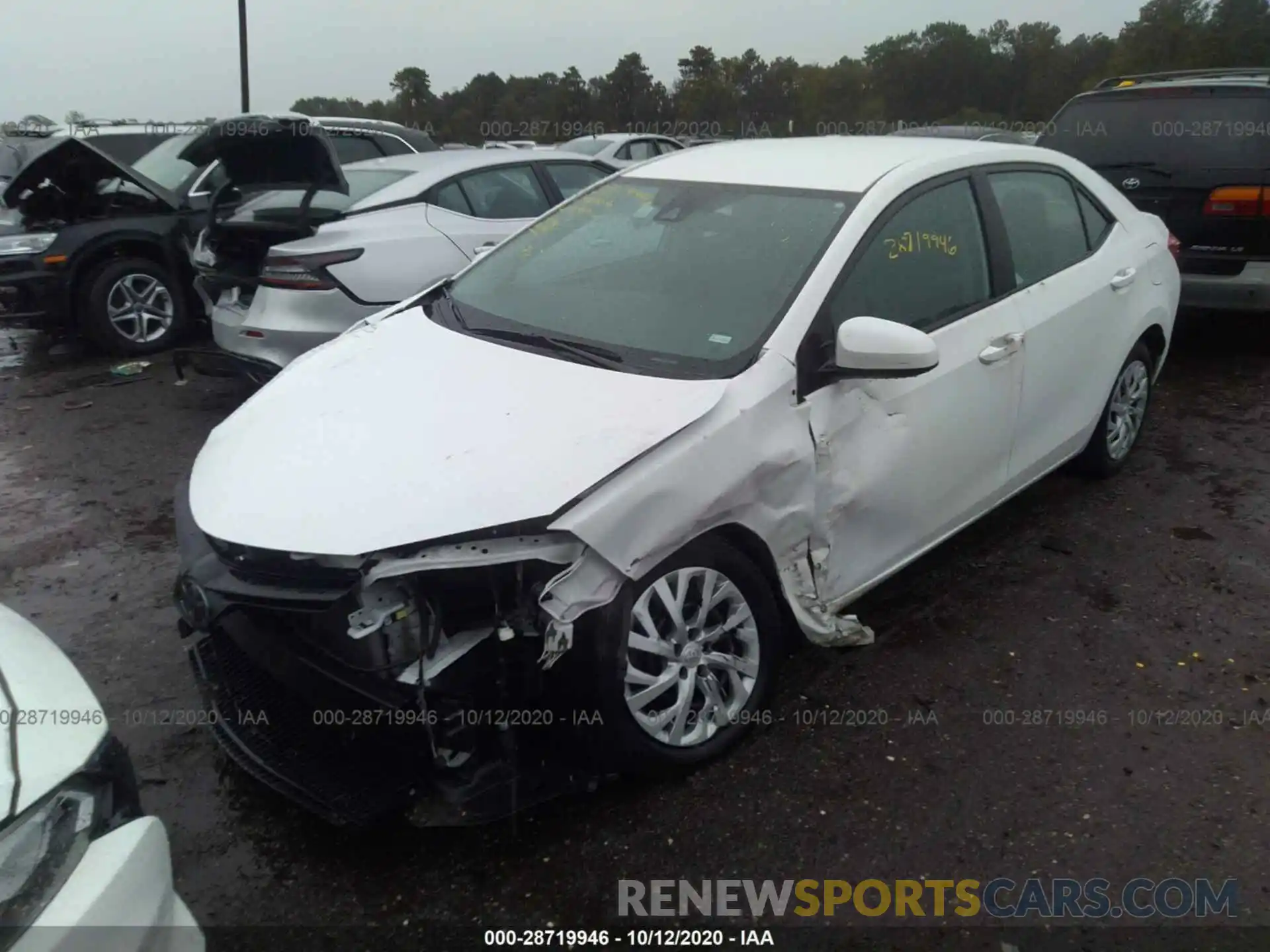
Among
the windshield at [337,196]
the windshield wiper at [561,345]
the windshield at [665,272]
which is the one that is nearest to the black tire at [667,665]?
the windshield at [665,272]

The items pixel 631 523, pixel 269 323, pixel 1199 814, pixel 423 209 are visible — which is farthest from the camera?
pixel 423 209

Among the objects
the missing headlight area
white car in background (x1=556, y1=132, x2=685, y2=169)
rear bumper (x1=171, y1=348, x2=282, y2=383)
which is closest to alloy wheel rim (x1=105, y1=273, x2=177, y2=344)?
rear bumper (x1=171, y1=348, x2=282, y2=383)

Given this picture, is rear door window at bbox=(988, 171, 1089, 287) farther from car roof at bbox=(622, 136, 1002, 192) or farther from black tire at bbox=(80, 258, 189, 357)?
black tire at bbox=(80, 258, 189, 357)

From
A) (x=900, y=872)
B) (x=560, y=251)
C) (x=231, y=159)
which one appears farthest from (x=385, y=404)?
(x=231, y=159)

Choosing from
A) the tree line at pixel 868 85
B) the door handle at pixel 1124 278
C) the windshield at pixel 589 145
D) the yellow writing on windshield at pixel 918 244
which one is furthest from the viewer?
the tree line at pixel 868 85

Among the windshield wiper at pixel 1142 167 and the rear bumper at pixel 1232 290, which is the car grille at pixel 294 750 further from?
the windshield wiper at pixel 1142 167

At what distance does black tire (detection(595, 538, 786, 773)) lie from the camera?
255 centimetres

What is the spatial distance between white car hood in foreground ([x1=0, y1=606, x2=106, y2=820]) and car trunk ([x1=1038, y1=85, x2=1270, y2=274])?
19.8ft

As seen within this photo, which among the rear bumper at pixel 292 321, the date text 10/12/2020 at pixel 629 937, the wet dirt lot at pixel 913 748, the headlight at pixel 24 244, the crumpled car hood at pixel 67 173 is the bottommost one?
the date text 10/12/2020 at pixel 629 937

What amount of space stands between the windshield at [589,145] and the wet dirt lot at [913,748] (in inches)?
473

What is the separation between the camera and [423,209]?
6.11 meters

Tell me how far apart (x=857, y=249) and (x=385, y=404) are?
60.4 inches

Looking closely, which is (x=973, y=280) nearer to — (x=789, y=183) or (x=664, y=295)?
(x=789, y=183)

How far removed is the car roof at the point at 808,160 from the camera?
3.49 m
